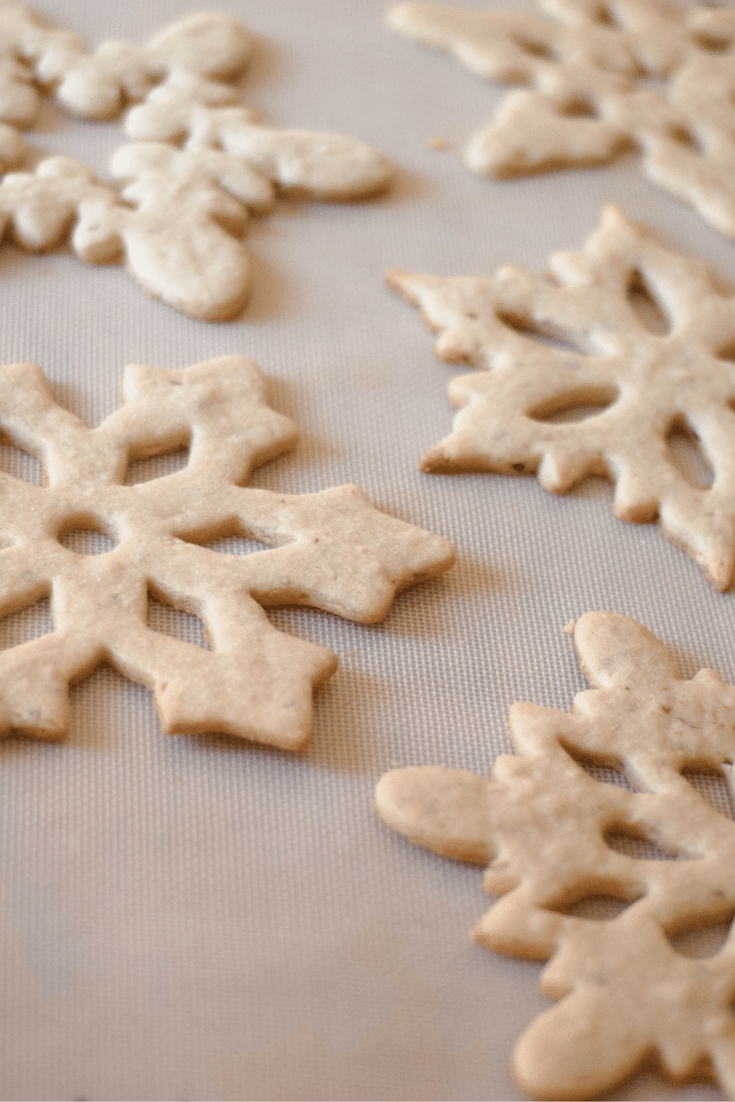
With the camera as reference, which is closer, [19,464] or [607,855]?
[607,855]

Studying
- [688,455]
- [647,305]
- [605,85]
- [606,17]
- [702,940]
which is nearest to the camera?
[702,940]

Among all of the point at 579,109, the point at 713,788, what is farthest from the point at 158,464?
the point at 579,109

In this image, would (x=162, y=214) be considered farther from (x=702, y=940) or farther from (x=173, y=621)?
(x=702, y=940)

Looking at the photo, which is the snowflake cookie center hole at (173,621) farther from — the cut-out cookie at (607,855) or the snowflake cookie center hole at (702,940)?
the snowflake cookie center hole at (702,940)

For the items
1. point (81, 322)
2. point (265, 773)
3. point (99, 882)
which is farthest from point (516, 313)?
point (99, 882)

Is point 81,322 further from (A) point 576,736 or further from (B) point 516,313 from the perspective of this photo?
(A) point 576,736
